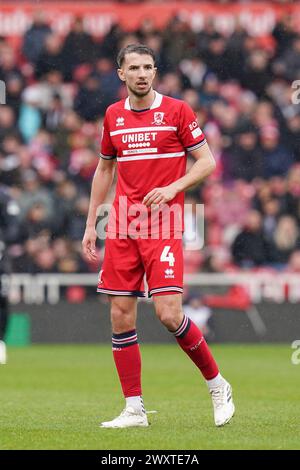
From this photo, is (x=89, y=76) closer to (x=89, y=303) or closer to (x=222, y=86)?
(x=222, y=86)

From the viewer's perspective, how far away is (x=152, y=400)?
974cm

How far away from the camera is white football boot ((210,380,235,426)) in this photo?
764cm

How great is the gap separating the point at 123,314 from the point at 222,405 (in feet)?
2.77

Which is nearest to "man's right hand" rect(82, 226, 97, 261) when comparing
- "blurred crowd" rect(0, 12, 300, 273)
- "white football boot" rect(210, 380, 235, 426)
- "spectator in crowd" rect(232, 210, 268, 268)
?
"white football boot" rect(210, 380, 235, 426)

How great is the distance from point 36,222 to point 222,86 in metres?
4.64

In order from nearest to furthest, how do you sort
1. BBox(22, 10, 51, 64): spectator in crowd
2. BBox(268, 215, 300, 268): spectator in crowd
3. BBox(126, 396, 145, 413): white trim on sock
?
BBox(126, 396, 145, 413): white trim on sock, BBox(268, 215, 300, 268): spectator in crowd, BBox(22, 10, 51, 64): spectator in crowd

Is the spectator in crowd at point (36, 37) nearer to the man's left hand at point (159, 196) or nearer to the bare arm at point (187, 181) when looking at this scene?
the bare arm at point (187, 181)

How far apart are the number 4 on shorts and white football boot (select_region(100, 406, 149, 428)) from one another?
974 mm

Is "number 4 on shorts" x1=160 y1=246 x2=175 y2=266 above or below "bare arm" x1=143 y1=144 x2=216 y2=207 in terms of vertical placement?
below

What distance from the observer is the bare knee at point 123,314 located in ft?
25.4

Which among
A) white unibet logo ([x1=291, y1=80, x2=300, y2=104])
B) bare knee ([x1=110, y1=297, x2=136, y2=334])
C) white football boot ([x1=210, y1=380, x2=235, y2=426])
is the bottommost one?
white football boot ([x1=210, y1=380, x2=235, y2=426])

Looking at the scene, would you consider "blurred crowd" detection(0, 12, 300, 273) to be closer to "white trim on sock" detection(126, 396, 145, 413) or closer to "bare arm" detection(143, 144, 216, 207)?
"white trim on sock" detection(126, 396, 145, 413)

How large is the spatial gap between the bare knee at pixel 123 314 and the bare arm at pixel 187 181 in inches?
26.2
